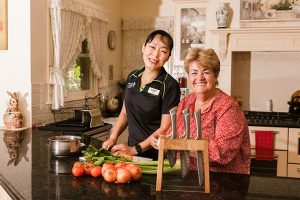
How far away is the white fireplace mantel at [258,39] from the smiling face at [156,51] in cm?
282

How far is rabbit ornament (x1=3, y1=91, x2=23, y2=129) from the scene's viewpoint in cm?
365

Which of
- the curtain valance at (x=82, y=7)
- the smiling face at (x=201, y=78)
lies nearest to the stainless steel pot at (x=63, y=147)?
the smiling face at (x=201, y=78)

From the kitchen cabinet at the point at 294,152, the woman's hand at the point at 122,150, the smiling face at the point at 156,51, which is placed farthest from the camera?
the kitchen cabinet at the point at 294,152

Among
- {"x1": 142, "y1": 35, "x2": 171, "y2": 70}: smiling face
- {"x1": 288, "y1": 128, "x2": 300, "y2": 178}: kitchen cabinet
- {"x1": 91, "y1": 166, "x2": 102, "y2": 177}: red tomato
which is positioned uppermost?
{"x1": 142, "y1": 35, "x2": 171, "y2": 70}: smiling face

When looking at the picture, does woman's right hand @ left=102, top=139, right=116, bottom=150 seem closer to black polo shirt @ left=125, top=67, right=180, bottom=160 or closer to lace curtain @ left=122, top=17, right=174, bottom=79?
black polo shirt @ left=125, top=67, right=180, bottom=160

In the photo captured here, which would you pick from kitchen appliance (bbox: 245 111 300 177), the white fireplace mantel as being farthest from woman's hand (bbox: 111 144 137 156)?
the white fireplace mantel

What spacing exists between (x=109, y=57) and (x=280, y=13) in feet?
7.62

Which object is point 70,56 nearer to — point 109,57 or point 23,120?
point 23,120

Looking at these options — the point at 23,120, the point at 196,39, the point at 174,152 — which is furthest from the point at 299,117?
the point at 174,152

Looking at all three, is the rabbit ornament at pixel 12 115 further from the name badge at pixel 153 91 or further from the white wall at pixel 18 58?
the name badge at pixel 153 91

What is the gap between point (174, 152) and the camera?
1.76 meters

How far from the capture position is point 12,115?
3.65 metres

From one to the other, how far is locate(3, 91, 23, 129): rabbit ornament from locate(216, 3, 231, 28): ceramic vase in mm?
2775

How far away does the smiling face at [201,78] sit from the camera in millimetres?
1978
